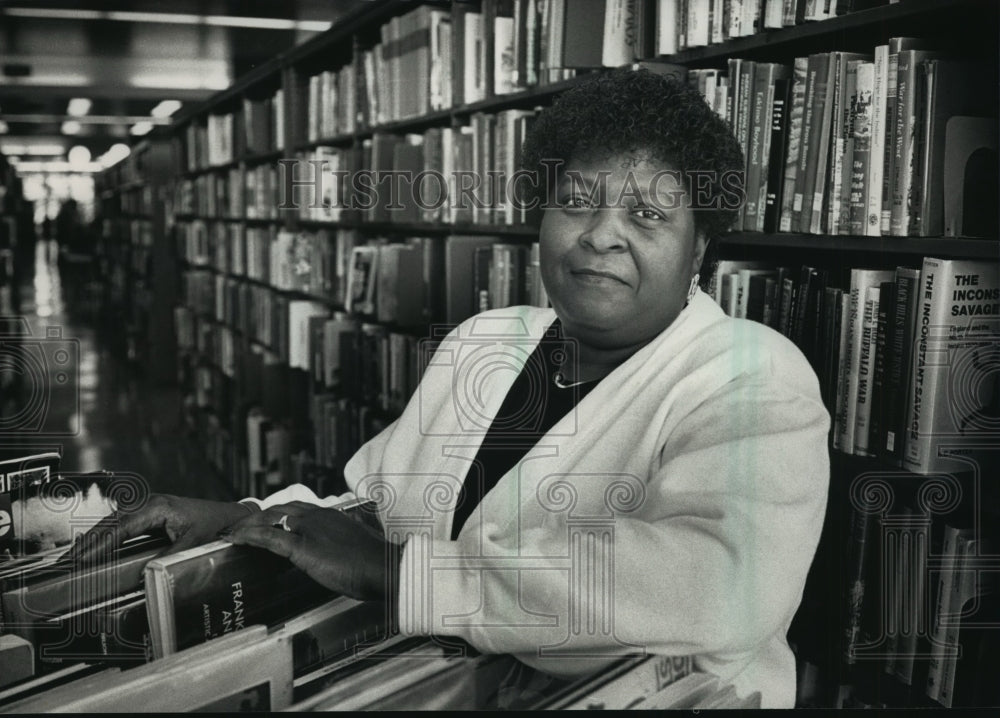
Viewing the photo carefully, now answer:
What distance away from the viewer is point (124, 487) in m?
1.43

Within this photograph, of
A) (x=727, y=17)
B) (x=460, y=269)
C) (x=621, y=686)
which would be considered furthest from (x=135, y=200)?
(x=621, y=686)

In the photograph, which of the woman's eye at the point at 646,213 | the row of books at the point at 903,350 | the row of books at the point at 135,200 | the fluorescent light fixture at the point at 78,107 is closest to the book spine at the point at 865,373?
the row of books at the point at 903,350

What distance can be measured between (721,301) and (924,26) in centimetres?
51

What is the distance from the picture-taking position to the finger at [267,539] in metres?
0.97

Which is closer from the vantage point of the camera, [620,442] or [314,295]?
[620,442]

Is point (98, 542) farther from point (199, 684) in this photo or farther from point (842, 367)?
point (842, 367)

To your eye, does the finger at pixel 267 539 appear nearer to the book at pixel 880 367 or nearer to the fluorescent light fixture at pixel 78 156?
the book at pixel 880 367

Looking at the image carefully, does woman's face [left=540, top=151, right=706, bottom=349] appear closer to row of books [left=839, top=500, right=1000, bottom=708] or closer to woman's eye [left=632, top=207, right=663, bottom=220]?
woman's eye [left=632, top=207, right=663, bottom=220]

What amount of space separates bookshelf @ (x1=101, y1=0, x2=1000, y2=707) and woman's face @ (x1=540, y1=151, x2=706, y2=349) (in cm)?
29

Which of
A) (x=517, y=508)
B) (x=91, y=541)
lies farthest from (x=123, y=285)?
(x=517, y=508)

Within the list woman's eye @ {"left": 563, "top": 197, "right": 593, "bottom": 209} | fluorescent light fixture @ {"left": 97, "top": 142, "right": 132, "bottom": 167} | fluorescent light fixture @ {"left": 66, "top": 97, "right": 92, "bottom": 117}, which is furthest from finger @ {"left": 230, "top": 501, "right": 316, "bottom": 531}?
fluorescent light fixture @ {"left": 97, "top": 142, "right": 132, "bottom": 167}

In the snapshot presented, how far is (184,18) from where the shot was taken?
78.8 inches

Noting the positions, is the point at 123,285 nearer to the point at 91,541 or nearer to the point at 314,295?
the point at 314,295

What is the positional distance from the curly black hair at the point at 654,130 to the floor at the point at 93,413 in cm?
111
